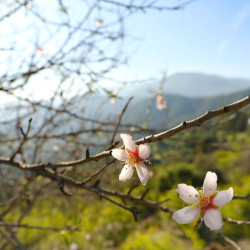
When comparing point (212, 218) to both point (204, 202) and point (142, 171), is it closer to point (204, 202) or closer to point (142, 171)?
point (204, 202)

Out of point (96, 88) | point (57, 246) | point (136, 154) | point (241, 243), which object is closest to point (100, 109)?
point (96, 88)

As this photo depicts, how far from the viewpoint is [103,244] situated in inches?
266

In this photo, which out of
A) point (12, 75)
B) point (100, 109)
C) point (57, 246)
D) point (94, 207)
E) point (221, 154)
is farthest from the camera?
point (221, 154)

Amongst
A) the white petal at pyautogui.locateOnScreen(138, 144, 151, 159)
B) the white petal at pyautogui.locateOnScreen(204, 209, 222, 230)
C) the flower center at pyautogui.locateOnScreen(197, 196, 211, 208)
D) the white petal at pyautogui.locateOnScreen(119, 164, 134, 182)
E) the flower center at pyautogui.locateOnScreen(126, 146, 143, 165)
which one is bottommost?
the white petal at pyautogui.locateOnScreen(204, 209, 222, 230)

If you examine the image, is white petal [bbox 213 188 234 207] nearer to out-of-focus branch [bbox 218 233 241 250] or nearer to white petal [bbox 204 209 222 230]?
white petal [bbox 204 209 222 230]

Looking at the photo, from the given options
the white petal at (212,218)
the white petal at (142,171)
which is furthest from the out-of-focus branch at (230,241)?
the white petal at (142,171)

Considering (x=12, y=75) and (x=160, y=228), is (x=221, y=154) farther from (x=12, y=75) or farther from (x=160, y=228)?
(x=12, y=75)

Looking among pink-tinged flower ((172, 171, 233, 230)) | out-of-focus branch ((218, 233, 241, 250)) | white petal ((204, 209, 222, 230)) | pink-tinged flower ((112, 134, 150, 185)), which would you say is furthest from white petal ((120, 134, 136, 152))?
out-of-focus branch ((218, 233, 241, 250))

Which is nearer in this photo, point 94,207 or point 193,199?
point 193,199

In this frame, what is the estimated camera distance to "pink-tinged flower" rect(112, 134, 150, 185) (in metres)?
0.67

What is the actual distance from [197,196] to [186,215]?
0.06 metres

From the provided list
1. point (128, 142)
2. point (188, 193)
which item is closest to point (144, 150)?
point (128, 142)

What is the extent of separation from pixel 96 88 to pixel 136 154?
3.63 ft

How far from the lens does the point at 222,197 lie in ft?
2.13
